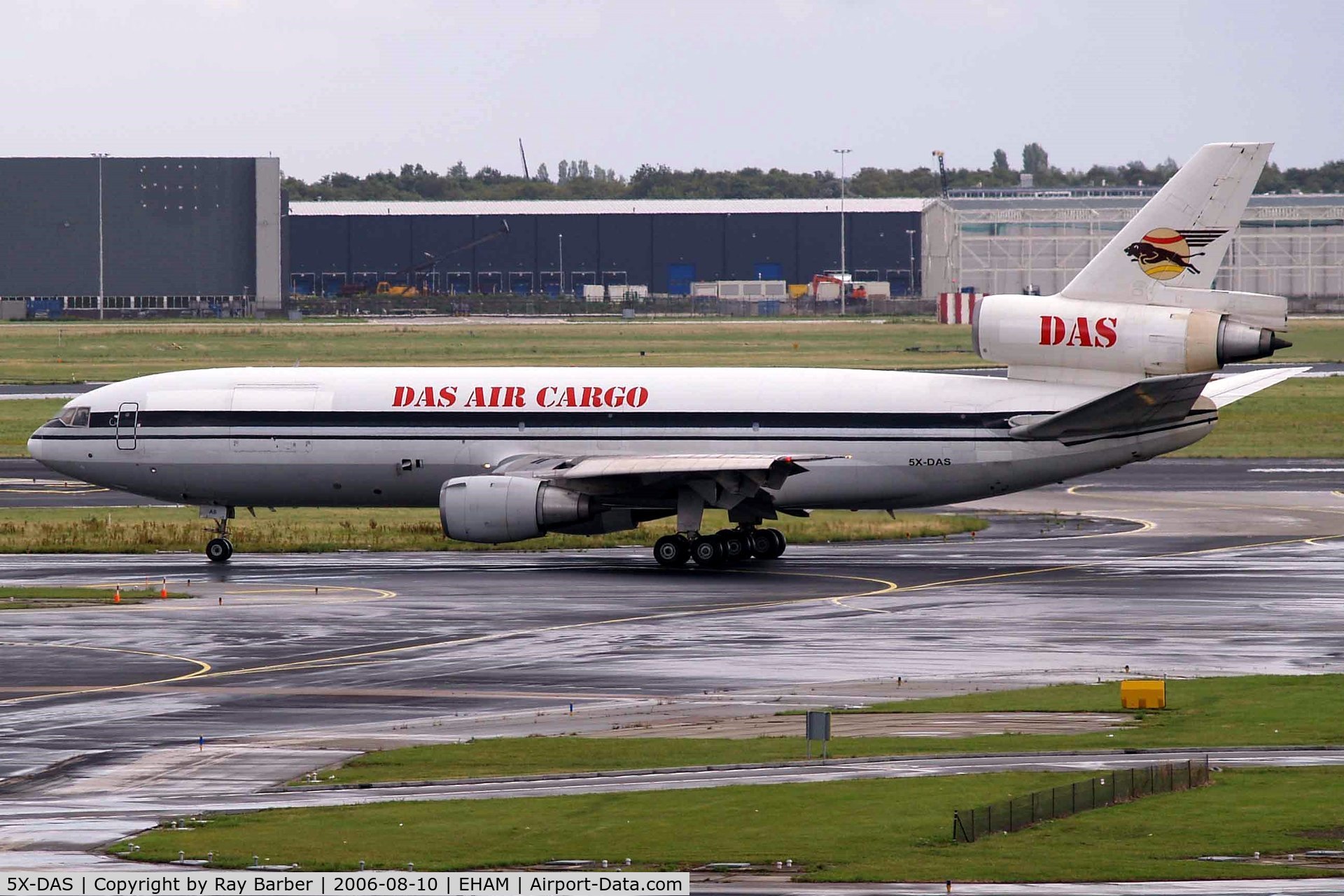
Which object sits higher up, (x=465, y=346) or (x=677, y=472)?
(x=465, y=346)

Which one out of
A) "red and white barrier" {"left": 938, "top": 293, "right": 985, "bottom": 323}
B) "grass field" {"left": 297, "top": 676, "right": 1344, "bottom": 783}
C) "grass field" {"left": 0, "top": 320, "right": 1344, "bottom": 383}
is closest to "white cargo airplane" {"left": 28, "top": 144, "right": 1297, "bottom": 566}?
"grass field" {"left": 297, "top": 676, "right": 1344, "bottom": 783}

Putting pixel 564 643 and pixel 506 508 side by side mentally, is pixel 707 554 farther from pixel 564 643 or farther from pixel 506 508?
pixel 564 643

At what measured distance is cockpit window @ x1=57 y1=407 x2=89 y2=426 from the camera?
49344mm

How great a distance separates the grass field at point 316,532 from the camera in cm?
5122

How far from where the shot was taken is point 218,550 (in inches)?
1891

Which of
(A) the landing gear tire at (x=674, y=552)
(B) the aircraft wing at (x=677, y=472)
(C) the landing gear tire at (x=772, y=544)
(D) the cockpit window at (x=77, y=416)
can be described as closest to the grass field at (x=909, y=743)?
(B) the aircraft wing at (x=677, y=472)

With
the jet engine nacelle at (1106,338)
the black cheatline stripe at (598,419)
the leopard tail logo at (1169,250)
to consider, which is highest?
the leopard tail logo at (1169,250)

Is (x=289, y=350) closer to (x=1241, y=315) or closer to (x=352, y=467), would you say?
(x=352, y=467)

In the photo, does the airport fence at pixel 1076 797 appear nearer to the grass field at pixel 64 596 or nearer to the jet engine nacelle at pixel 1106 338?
the jet engine nacelle at pixel 1106 338

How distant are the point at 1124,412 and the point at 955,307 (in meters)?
122

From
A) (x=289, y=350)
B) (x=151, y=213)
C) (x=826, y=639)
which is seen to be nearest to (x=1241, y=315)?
(x=826, y=639)

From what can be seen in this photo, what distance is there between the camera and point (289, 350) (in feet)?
425

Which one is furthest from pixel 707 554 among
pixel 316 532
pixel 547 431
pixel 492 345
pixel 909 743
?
pixel 492 345

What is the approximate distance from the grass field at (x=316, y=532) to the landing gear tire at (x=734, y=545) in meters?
5.14
